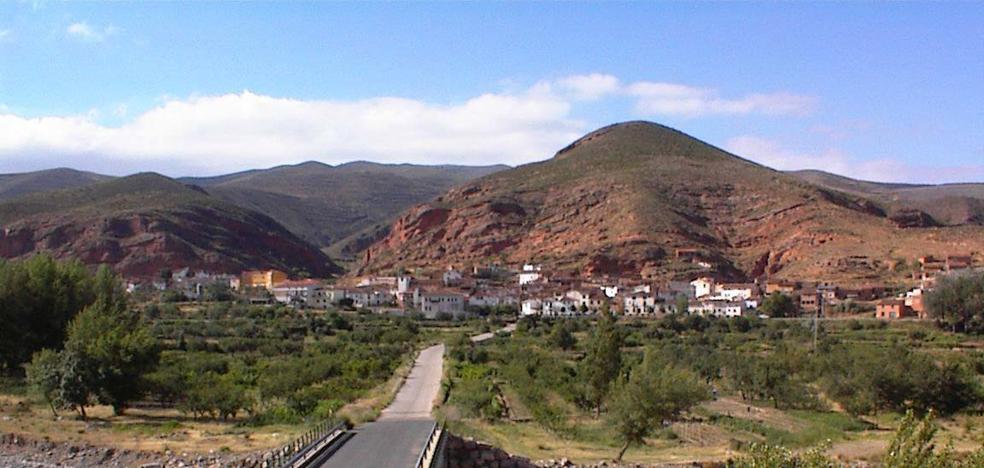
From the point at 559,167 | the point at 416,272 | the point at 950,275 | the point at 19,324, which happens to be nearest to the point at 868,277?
the point at 950,275

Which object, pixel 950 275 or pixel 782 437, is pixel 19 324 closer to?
pixel 782 437

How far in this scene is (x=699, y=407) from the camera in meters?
36.5

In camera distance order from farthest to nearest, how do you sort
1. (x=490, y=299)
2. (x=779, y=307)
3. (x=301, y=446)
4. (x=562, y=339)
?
(x=490, y=299) < (x=779, y=307) < (x=562, y=339) < (x=301, y=446)

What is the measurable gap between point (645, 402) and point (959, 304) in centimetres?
4587

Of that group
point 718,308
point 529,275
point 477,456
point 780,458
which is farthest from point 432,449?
point 529,275

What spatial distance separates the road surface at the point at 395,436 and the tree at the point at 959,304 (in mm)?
41287

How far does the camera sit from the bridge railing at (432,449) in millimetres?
17522

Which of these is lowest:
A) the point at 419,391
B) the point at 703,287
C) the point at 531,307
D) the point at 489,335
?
the point at 419,391

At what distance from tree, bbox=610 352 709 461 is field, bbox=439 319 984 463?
79cm

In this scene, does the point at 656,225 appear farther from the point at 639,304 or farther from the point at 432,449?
the point at 432,449

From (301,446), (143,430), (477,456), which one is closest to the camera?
(301,446)

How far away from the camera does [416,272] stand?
10706 centimetres

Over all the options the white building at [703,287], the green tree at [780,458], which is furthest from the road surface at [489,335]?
the green tree at [780,458]

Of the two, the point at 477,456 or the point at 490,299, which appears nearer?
the point at 477,456
